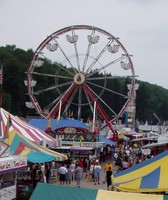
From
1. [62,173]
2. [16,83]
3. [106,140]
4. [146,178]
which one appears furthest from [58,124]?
[16,83]

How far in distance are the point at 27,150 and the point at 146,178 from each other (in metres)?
6.61

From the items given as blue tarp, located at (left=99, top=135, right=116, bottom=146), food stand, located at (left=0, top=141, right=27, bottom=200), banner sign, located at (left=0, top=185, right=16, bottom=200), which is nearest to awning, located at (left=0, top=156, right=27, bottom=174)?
food stand, located at (left=0, top=141, right=27, bottom=200)

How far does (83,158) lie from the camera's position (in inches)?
1105

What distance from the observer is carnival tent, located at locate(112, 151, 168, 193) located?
10.3 meters

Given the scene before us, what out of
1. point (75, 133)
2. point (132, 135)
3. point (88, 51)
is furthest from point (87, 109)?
point (75, 133)

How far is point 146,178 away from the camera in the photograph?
35.4 feet

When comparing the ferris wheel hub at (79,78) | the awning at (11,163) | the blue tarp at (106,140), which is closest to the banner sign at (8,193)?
the awning at (11,163)

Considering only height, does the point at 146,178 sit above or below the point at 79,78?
below

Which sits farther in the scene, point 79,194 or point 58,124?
point 58,124

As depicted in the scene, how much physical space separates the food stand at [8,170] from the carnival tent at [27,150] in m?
1.05

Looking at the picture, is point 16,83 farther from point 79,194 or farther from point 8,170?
point 79,194

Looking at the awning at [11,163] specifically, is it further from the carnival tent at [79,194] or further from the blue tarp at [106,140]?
the blue tarp at [106,140]

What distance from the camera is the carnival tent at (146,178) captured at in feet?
33.9

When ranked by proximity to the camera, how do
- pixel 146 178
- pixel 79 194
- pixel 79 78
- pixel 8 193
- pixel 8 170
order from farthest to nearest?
pixel 79 78, pixel 8 193, pixel 8 170, pixel 146 178, pixel 79 194
